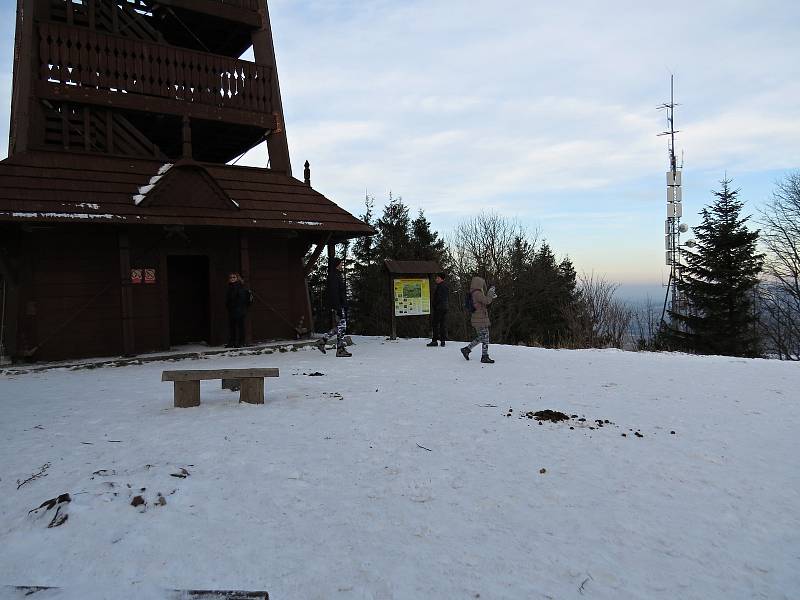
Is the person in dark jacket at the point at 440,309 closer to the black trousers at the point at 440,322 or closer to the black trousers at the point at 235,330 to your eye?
the black trousers at the point at 440,322

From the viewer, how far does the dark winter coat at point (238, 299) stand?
37.3 ft

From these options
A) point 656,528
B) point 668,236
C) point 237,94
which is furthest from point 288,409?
point 668,236

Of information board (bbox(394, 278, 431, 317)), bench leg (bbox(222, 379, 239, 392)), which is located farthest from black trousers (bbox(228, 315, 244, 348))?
bench leg (bbox(222, 379, 239, 392))

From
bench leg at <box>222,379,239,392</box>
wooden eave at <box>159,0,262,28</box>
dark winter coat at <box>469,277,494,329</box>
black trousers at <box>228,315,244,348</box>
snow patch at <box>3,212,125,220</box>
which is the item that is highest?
wooden eave at <box>159,0,262,28</box>

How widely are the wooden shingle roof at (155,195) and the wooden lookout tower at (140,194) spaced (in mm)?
35

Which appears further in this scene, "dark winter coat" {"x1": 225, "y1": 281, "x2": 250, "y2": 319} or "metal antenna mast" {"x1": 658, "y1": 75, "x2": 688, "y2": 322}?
"metal antenna mast" {"x1": 658, "y1": 75, "x2": 688, "y2": 322}

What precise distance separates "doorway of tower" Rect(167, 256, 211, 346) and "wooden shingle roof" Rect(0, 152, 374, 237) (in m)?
1.85

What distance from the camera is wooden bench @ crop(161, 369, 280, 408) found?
6.04m

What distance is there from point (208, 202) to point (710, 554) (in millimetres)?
10796

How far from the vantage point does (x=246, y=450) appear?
4.54 metres

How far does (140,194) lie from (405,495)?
371 inches

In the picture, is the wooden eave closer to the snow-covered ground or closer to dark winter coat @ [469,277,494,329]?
dark winter coat @ [469,277,494,329]

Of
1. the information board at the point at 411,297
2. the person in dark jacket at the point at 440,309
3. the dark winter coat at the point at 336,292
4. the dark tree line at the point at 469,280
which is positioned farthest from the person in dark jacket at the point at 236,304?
the dark tree line at the point at 469,280

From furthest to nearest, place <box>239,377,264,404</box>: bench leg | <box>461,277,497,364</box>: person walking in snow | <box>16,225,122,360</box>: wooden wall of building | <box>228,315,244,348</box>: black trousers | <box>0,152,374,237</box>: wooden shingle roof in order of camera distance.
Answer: <box>228,315,244,348</box>: black trousers
<box>461,277,497,364</box>: person walking in snow
<box>16,225,122,360</box>: wooden wall of building
<box>0,152,374,237</box>: wooden shingle roof
<box>239,377,264,404</box>: bench leg
